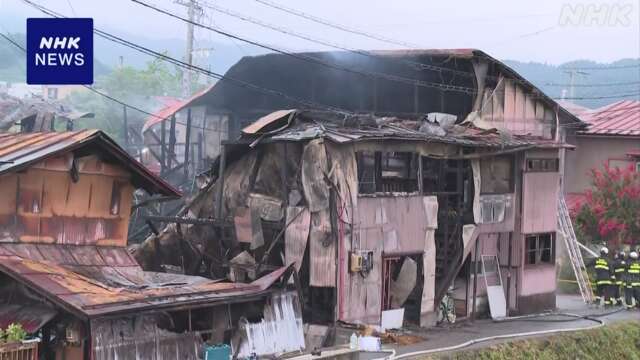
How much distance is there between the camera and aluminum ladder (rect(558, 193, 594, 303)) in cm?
3266

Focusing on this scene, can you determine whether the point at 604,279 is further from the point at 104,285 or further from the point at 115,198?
the point at 104,285

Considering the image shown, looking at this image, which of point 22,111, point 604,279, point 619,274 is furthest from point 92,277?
point 619,274

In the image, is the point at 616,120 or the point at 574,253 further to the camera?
the point at 616,120

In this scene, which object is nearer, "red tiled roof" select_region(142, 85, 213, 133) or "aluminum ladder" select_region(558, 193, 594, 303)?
"aluminum ladder" select_region(558, 193, 594, 303)

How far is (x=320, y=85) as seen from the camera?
32.1 meters

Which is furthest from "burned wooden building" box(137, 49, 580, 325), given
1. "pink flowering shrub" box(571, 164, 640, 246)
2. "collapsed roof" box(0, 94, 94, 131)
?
"collapsed roof" box(0, 94, 94, 131)

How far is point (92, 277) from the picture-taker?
1822cm

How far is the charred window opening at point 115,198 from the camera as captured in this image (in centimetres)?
1991

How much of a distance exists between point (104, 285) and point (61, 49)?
4529 mm

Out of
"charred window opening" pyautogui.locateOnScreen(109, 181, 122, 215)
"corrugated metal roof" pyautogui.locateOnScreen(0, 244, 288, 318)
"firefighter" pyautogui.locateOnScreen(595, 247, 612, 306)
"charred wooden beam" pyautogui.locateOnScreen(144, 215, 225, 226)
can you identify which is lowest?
"firefighter" pyautogui.locateOnScreen(595, 247, 612, 306)

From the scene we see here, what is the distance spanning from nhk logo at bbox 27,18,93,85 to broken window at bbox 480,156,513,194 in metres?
15.1

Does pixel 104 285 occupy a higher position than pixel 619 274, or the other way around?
pixel 104 285

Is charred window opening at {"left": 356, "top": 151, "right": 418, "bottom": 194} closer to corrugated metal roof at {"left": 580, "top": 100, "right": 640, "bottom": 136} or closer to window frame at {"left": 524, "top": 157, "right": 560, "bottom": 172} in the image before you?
window frame at {"left": 524, "top": 157, "right": 560, "bottom": 172}

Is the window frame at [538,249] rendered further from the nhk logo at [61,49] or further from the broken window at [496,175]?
the nhk logo at [61,49]
